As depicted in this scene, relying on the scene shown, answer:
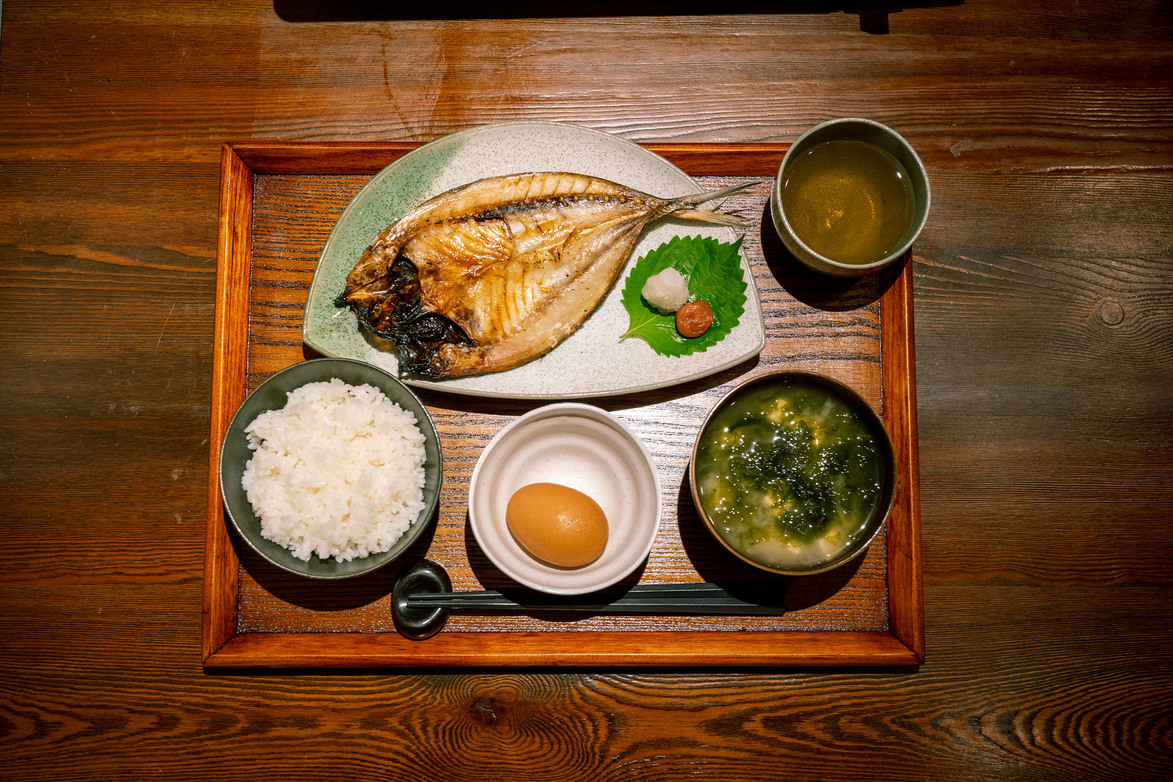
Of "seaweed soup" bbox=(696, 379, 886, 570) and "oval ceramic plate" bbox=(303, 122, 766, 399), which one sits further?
"oval ceramic plate" bbox=(303, 122, 766, 399)

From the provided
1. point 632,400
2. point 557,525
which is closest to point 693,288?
point 632,400

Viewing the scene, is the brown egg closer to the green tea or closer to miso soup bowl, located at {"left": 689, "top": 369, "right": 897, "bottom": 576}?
miso soup bowl, located at {"left": 689, "top": 369, "right": 897, "bottom": 576}

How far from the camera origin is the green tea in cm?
180

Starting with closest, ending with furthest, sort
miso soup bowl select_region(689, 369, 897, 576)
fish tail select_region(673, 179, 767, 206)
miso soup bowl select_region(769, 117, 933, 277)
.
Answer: miso soup bowl select_region(689, 369, 897, 576) → miso soup bowl select_region(769, 117, 933, 277) → fish tail select_region(673, 179, 767, 206)

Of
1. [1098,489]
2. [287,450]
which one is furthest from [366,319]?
[1098,489]

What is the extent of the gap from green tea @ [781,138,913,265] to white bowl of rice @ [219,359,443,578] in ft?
4.00

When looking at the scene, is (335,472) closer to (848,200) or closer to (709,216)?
(709,216)

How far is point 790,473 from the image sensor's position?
5.44 feet

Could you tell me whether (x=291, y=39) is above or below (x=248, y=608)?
above

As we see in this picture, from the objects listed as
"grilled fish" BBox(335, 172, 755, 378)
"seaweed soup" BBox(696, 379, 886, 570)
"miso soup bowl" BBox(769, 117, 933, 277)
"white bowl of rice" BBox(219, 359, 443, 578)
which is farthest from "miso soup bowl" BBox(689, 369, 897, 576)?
"white bowl of rice" BBox(219, 359, 443, 578)

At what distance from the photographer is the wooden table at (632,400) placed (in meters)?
1.89

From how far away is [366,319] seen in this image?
69.9 inches

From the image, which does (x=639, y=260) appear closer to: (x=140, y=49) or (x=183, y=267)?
(x=183, y=267)

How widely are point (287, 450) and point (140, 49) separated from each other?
4.85 feet
